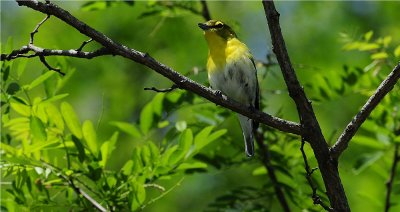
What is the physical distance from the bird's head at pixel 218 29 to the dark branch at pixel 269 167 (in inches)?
31.5

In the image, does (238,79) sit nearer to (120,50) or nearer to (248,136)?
(248,136)

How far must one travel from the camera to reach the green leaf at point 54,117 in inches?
132

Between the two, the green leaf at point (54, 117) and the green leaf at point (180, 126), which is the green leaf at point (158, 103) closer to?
the green leaf at point (180, 126)

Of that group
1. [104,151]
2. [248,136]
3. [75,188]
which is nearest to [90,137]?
[104,151]

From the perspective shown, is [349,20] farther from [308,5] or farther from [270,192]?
[270,192]

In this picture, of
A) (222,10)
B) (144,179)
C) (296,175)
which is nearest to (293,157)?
(296,175)

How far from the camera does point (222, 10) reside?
7.27m

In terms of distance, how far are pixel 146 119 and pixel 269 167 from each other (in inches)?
30.0

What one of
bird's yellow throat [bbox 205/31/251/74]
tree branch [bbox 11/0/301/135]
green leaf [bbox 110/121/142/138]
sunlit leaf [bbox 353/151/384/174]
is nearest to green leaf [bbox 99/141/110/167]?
green leaf [bbox 110/121/142/138]

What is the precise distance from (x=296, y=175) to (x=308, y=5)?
3420 mm

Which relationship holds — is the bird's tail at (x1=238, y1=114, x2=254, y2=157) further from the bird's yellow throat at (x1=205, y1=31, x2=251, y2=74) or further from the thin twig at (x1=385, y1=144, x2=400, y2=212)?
the thin twig at (x1=385, y1=144, x2=400, y2=212)

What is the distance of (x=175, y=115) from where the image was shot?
5.14m

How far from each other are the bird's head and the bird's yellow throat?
1 cm

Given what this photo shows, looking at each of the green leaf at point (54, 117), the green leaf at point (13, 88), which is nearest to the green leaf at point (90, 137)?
the green leaf at point (54, 117)
